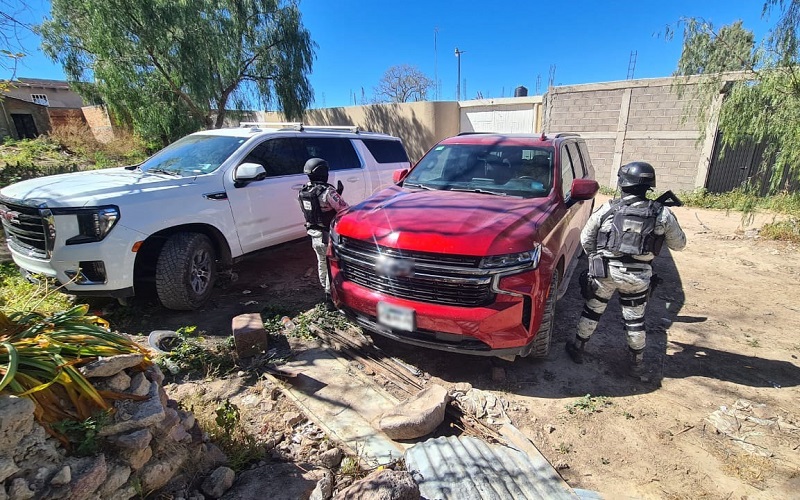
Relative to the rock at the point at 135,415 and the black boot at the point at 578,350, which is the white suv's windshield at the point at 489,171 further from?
the rock at the point at 135,415

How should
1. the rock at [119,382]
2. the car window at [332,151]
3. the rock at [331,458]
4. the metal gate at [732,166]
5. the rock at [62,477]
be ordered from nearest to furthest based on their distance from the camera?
the rock at [62,477], the rock at [119,382], the rock at [331,458], the car window at [332,151], the metal gate at [732,166]

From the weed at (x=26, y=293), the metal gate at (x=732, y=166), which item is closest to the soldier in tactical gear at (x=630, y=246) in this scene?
the weed at (x=26, y=293)

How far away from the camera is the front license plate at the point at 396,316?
2.88 meters

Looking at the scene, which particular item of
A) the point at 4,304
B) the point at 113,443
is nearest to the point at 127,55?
the point at 4,304

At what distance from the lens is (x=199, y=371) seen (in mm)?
3195

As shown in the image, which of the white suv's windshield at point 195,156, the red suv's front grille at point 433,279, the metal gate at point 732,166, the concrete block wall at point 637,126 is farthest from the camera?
the concrete block wall at point 637,126

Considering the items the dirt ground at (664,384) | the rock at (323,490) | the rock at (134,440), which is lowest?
the dirt ground at (664,384)

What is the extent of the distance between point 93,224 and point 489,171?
12.2ft

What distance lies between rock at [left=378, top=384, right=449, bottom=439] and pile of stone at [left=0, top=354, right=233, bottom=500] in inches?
38.2

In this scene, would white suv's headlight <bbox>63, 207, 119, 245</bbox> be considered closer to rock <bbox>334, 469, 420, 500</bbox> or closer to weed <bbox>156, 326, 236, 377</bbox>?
weed <bbox>156, 326, 236, 377</bbox>

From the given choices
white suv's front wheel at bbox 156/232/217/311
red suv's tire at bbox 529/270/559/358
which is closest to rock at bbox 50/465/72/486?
white suv's front wheel at bbox 156/232/217/311

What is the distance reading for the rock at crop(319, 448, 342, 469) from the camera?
2.23 m

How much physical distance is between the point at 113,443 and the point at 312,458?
3.32 feet

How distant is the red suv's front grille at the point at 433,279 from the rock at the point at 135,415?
161 cm
